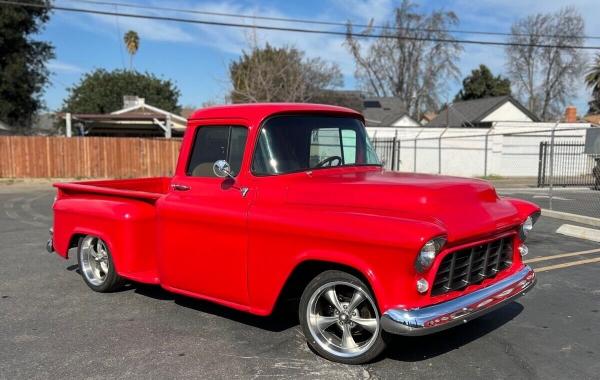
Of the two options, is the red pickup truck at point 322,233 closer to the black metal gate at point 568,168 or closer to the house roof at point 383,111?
the black metal gate at point 568,168

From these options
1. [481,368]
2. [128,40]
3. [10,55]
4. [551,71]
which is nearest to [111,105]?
[10,55]

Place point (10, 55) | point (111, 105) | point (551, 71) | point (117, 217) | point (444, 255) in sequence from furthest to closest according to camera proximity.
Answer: point (551, 71), point (111, 105), point (10, 55), point (117, 217), point (444, 255)

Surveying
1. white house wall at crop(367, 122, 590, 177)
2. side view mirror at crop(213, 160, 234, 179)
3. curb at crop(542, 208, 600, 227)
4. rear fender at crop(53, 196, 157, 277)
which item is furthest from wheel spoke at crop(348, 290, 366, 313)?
white house wall at crop(367, 122, 590, 177)

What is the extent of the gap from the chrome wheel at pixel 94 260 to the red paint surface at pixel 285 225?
454mm

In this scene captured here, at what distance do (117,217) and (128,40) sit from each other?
8286 centimetres

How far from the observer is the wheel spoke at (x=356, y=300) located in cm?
383

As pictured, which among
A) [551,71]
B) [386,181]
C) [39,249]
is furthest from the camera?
[551,71]

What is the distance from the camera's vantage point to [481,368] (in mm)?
3895

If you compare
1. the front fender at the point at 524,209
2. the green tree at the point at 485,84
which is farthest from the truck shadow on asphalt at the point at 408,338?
the green tree at the point at 485,84

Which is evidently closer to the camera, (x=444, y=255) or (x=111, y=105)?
(x=444, y=255)

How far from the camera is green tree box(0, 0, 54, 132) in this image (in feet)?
102

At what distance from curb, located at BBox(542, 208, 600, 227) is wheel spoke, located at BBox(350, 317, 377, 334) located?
27.4 ft

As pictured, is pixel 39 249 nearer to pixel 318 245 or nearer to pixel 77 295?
pixel 77 295

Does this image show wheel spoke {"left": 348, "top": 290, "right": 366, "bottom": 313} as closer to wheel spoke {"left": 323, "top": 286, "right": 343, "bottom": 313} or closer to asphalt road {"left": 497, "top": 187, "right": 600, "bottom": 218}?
wheel spoke {"left": 323, "top": 286, "right": 343, "bottom": 313}
